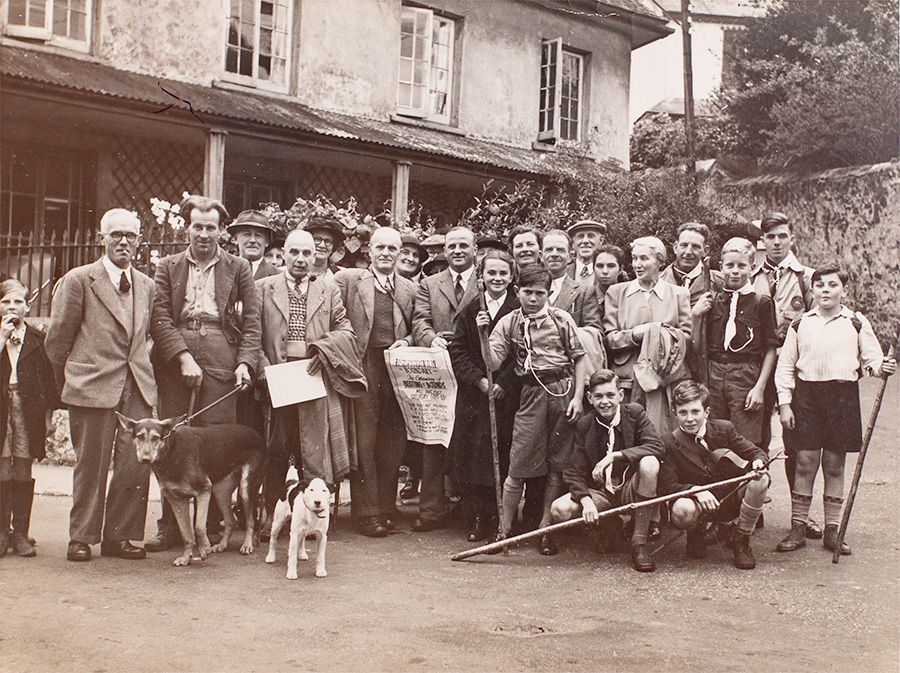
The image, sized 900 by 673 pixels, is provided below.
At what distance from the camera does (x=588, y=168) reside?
14.0m

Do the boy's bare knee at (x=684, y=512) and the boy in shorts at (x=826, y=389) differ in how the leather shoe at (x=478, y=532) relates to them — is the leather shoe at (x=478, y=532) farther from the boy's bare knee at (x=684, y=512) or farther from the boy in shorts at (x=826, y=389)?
the boy in shorts at (x=826, y=389)

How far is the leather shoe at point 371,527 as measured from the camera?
240 inches

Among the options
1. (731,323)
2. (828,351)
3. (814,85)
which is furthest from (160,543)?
(814,85)

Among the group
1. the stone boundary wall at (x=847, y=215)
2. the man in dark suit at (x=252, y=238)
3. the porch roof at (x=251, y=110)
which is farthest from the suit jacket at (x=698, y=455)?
the porch roof at (x=251, y=110)

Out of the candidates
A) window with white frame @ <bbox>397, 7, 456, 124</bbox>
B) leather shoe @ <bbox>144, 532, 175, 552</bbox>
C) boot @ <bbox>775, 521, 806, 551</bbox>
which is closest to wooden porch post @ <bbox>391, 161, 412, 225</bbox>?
window with white frame @ <bbox>397, 7, 456, 124</bbox>

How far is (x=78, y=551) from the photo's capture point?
202 inches

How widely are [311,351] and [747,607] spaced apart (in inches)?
124

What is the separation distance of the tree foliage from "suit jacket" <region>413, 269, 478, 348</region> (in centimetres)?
603

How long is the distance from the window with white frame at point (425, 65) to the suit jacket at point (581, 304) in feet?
24.5

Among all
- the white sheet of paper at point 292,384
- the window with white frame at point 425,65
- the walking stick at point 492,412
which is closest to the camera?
the walking stick at point 492,412

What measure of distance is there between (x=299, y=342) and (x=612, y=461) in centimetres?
225

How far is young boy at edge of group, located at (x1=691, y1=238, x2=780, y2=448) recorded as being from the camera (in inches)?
236

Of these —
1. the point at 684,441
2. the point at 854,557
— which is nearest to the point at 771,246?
the point at 684,441

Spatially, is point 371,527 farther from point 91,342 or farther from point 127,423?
point 91,342
